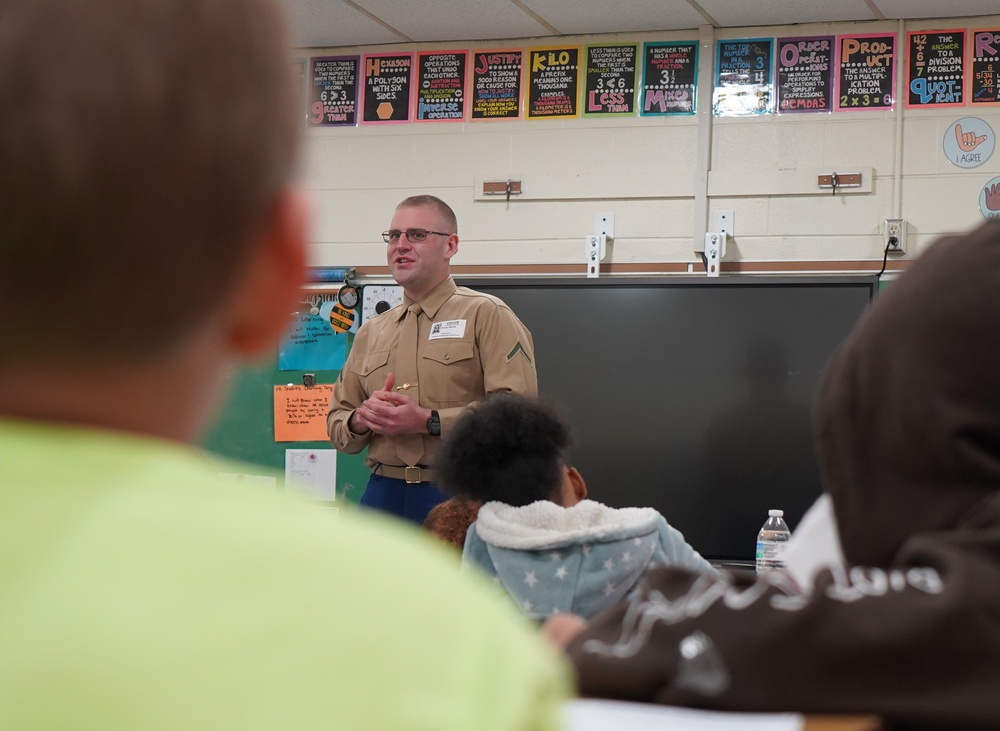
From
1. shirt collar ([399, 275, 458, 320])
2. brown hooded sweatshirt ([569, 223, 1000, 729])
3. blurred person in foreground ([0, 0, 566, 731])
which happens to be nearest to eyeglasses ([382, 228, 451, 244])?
shirt collar ([399, 275, 458, 320])

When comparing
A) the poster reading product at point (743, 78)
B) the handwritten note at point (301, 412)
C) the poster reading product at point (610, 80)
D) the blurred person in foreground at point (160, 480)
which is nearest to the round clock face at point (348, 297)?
the handwritten note at point (301, 412)

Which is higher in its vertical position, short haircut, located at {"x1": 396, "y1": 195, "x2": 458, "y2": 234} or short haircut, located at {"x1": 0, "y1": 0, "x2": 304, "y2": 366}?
short haircut, located at {"x1": 396, "y1": 195, "x2": 458, "y2": 234}

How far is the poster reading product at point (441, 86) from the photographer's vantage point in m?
5.26

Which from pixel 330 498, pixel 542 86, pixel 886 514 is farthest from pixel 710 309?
pixel 886 514

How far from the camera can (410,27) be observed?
5.14 m

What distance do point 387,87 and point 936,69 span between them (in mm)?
2544

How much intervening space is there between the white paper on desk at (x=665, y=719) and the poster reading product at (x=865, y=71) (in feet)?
15.3

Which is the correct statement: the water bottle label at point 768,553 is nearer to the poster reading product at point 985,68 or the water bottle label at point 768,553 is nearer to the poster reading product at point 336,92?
the poster reading product at point 985,68

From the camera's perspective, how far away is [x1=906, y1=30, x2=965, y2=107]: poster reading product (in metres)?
4.68

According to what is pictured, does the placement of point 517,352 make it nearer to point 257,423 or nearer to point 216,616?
point 257,423

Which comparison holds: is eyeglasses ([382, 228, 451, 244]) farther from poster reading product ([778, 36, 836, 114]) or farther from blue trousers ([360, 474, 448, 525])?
poster reading product ([778, 36, 836, 114])

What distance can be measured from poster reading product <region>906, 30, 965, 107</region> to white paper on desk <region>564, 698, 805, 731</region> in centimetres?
469

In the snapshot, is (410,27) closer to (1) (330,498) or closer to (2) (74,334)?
(1) (330,498)

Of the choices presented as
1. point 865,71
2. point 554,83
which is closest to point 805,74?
point 865,71
